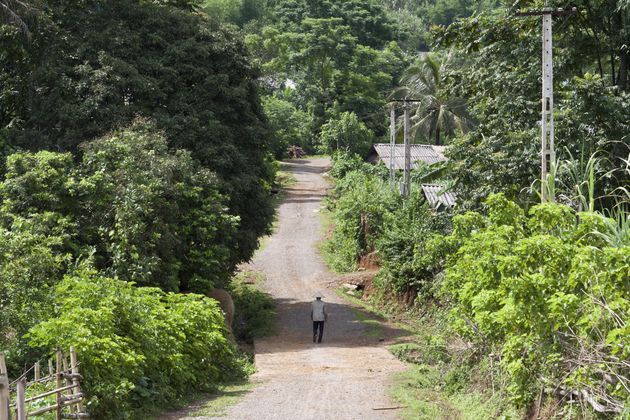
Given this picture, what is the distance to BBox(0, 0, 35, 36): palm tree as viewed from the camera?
22000 mm

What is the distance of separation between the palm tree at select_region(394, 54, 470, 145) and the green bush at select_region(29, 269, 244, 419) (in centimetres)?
3512

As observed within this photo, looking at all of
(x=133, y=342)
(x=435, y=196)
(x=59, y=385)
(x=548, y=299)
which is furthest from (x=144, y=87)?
(x=548, y=299)

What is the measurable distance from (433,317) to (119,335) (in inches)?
515

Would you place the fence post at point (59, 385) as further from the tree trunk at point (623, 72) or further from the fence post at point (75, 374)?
the tree trunk at point (623, 72)

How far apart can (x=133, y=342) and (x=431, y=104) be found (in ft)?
130

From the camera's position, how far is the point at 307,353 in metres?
22.5

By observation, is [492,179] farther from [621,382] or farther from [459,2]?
[459,2]

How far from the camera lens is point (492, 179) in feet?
69.8

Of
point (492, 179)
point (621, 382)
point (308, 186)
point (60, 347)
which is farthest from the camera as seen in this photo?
point (308, 186)

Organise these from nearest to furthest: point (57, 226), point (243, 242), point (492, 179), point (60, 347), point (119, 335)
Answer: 1. point (60, 347)
2. point (119, 335)
3. point (57, 226)
4. point (492, 179)
5. point (243, 242)

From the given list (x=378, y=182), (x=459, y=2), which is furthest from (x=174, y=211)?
(x=459, y=2)

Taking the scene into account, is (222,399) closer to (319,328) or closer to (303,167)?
(319,328)

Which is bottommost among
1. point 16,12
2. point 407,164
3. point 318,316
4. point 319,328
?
point 319,328

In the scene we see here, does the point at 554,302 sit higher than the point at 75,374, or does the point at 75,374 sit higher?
the point at 554,302
